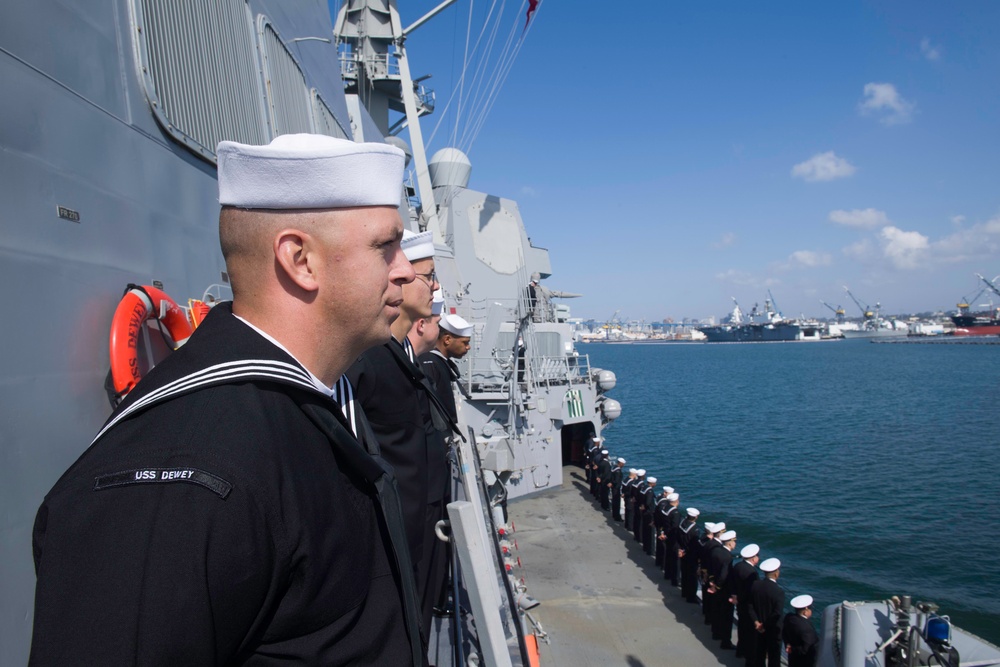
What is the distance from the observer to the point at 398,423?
222 centimetres

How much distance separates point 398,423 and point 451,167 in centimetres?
1535

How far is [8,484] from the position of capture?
4.41 feet

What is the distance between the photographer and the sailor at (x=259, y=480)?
24.0 inches

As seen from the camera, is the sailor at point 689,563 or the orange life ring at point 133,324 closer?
the orange life ring at point 133,324

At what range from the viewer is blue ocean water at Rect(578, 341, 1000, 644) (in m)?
11.6

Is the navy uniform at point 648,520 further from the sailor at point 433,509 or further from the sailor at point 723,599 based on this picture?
the sailor at point 433,509

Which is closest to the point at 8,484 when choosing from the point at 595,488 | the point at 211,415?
the point at 211,415

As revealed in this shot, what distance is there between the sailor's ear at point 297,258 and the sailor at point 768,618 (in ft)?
21.8

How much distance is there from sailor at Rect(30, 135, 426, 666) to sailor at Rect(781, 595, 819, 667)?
603 cm

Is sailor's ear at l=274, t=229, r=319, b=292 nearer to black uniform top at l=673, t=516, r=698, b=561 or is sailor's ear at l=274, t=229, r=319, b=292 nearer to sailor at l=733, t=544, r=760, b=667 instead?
sailor at l=733, t=544, r=760, b=667

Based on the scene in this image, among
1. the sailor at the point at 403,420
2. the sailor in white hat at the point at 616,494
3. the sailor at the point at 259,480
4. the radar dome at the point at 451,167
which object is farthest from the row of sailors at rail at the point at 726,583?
the radar dome at the point at 451,167

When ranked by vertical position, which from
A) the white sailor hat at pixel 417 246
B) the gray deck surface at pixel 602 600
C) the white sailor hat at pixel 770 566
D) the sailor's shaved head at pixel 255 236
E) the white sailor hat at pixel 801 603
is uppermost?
the white sailor hat at pixel 417 246

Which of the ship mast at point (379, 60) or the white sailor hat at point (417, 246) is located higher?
the ship mast at point (379, 60)

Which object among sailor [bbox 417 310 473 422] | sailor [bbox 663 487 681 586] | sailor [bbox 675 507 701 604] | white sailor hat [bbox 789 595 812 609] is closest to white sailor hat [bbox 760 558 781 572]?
white sailor hat [bbox 789 595 812 609]
